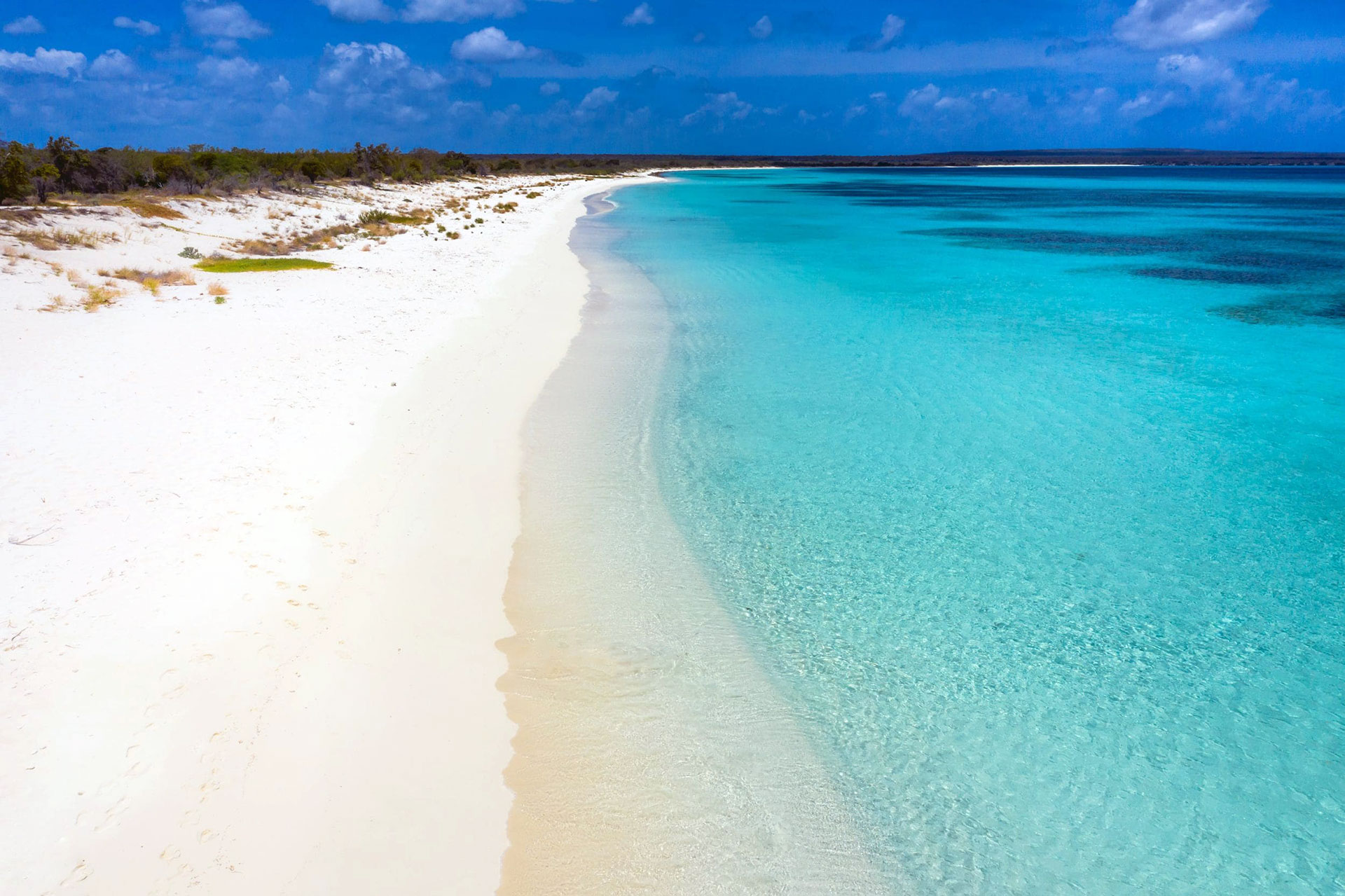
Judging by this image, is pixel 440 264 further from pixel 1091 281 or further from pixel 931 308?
pixel 1091 281

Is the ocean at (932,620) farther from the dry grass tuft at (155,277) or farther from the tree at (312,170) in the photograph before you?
the tree at (312,170)

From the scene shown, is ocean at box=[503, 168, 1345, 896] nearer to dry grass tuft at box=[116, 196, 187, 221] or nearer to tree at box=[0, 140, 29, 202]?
dry grass tuft at box=[116, 196, 187, 221]

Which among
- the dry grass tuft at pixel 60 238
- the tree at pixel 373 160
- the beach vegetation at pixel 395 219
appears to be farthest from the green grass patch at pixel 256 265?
the tree at pixel 373 160

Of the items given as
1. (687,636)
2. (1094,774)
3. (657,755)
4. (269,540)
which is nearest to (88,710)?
(269,540)

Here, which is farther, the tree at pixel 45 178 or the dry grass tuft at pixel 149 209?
the tree at pixel 45 178

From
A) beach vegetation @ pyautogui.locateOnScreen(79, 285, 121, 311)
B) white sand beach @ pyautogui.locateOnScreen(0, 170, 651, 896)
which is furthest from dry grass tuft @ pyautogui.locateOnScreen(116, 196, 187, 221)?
white sand beach @ pyautogui.locateOnScreen(0, 170, 651, 896)

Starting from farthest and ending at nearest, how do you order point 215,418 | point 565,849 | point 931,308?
point 931,308, point 215,418, point 565,849

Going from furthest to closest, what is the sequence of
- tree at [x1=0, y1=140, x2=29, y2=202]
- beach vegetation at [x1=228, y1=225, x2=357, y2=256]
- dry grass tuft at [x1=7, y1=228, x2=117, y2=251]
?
tree at [x1=0, y1=140, x2=29, y2=202], beach vegetation at [x1=228, y1=225, x2=357, y2=256], dry grass tuft at [x1=7, y1=228, x2=117, y2=251]
